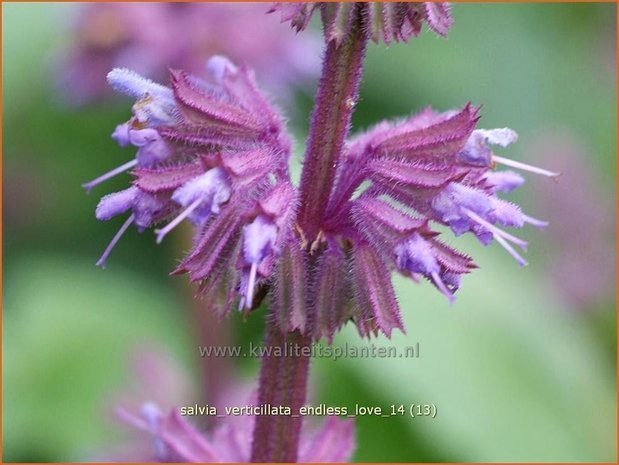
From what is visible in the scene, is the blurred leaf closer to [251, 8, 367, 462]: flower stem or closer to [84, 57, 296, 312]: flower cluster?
[251, 8, 367, 462]: flower stem

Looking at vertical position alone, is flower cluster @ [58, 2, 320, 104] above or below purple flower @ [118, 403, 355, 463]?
above

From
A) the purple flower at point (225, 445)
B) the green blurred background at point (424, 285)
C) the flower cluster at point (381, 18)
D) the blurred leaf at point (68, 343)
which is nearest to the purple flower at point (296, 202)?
the flower cluster at point (381, 18)

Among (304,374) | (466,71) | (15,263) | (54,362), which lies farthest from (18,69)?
(304,374)

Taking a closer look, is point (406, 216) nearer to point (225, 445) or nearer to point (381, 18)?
point (381, 18)

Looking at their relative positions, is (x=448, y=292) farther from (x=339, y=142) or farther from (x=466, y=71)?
(x=466, y=71)

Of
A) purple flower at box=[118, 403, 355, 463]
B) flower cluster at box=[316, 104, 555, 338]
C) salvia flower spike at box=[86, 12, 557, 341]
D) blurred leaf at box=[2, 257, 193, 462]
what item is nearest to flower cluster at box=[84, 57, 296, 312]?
salvia flower spike at box=[86, 12, 557, 341]
